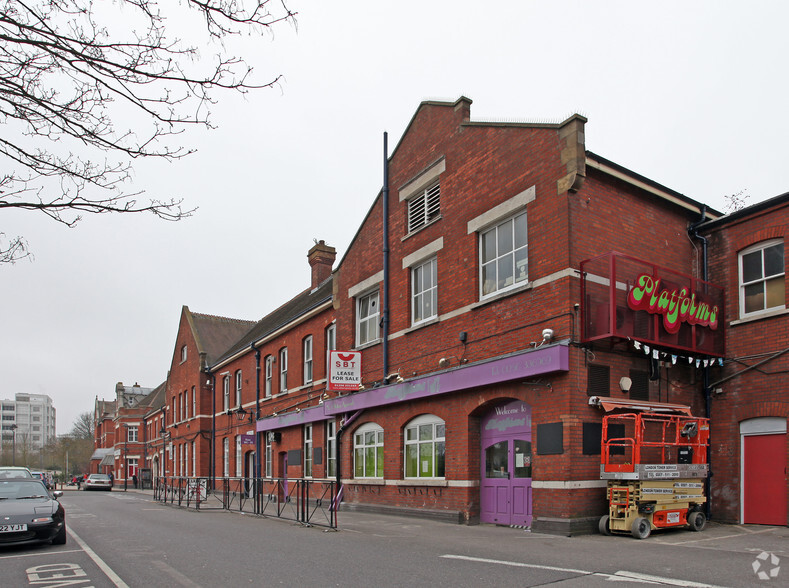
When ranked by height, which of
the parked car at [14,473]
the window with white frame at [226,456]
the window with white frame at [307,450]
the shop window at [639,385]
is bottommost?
the window with white frame at [226,456]

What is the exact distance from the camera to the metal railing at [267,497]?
52.3ft

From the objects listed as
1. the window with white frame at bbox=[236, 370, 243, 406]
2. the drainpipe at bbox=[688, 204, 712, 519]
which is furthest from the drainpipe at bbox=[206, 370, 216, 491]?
the drainpipe at bbox=[688, 204, 712, 519]

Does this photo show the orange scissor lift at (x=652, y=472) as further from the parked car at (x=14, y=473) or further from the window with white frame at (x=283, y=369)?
the window with white frame at (x=283, y=369)

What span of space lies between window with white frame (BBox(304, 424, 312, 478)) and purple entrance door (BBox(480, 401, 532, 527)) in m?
10.3

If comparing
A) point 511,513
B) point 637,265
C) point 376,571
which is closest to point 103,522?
point 511,513

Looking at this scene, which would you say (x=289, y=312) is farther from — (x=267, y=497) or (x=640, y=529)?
(x=640, y=529)

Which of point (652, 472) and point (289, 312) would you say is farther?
point (289, 312)

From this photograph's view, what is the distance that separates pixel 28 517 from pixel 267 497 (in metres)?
12.7

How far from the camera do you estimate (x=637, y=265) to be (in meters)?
14.1

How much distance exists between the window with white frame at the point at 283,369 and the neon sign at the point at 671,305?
1676 cm

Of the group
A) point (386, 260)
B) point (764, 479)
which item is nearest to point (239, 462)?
point (386, 260)

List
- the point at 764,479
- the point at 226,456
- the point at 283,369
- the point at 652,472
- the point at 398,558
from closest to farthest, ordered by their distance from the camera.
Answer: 1. the point at 398,558
2. the point at 652,472
3. the point at 764,479
4. the point at 283,369
5. the point at 226,456

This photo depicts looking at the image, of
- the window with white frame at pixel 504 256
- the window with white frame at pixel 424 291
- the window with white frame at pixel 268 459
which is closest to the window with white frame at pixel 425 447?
the window with white frame at pixel 424 291

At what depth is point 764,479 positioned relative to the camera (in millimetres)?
13523
